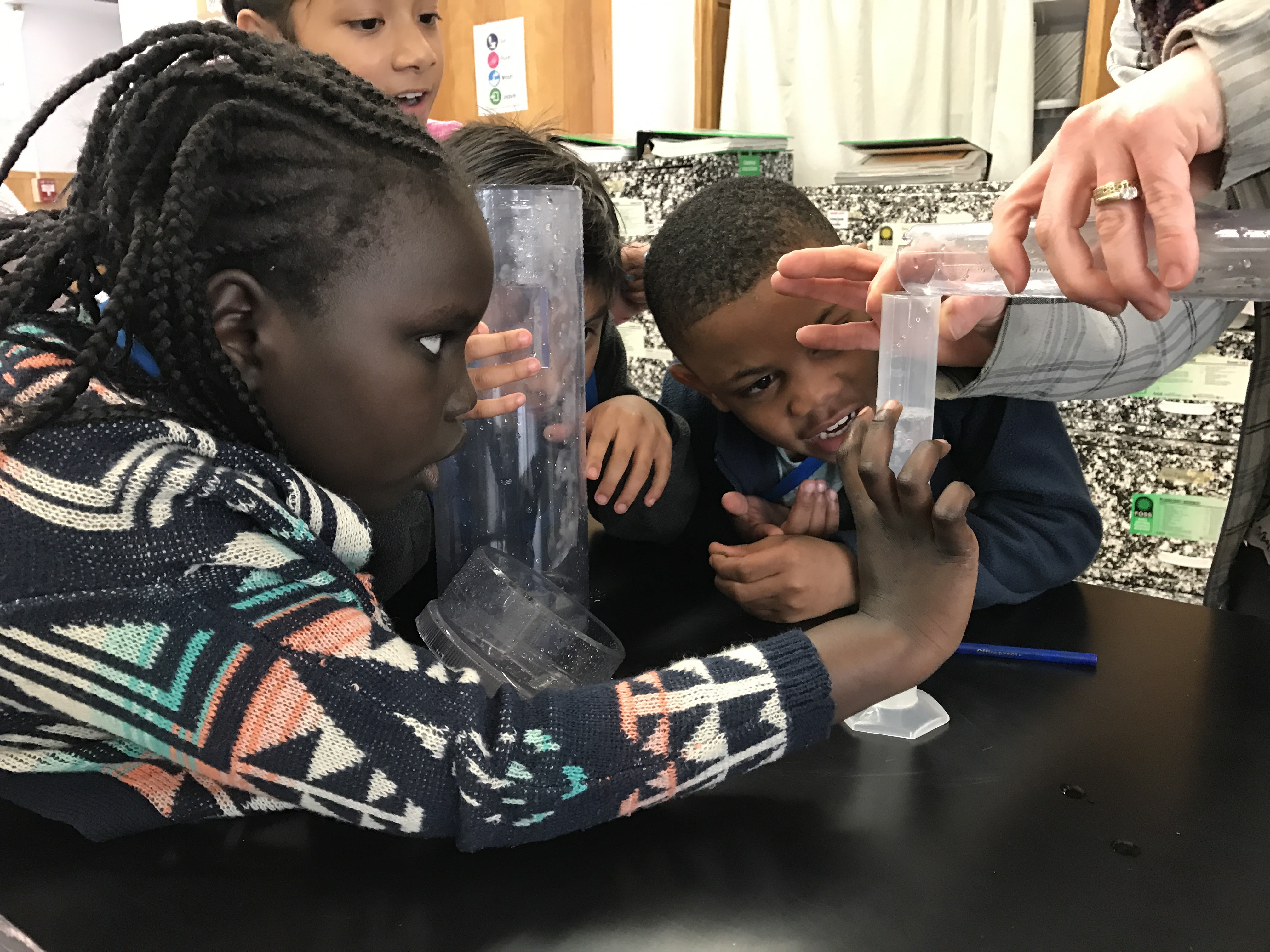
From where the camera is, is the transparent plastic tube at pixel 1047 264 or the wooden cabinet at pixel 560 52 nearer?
the transparent plastic tube at pixel 1047 264

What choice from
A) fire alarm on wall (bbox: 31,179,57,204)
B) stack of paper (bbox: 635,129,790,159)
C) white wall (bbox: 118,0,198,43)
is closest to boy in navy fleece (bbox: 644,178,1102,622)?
stack of paper (bbox: 635,129,790,159)

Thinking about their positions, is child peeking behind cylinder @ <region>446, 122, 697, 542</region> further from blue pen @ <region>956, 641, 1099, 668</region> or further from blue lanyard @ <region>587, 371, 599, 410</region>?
blue pen @ <region>956, 641, 1099, 668</region>

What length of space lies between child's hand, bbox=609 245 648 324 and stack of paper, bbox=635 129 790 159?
987mm

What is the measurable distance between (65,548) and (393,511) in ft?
1.36

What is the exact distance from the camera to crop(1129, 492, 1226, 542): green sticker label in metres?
1.93

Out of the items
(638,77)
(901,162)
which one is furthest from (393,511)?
(638,77)

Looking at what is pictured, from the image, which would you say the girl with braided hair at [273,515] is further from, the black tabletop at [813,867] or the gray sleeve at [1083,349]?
the gray sleeve at [1083,349]

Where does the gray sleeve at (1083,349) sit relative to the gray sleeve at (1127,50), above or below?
below

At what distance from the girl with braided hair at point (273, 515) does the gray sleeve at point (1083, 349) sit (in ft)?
0.98

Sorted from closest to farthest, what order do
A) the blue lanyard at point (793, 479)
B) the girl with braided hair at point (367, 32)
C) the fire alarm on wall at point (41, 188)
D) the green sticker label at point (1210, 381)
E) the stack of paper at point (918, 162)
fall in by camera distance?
the blue lanyard at point (793, 479) < the girl with braided hair at point (367, 32) < the green sticker label at point (1210, 381) < the stack of paper at point (918, 162) < the fire alarm on wall at point (41, 188)

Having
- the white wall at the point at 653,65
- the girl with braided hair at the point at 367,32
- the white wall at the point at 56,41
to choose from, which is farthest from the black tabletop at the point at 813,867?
the white wall at the point at 56,41

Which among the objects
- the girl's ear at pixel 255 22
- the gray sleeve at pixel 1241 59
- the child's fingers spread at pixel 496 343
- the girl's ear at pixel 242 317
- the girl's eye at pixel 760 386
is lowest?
the girl's eye at pixel 760 386

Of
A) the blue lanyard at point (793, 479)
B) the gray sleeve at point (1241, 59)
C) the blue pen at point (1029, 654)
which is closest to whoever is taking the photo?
the gray sleeve at point (1241, 59)

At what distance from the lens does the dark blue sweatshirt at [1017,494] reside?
0.83 metres
